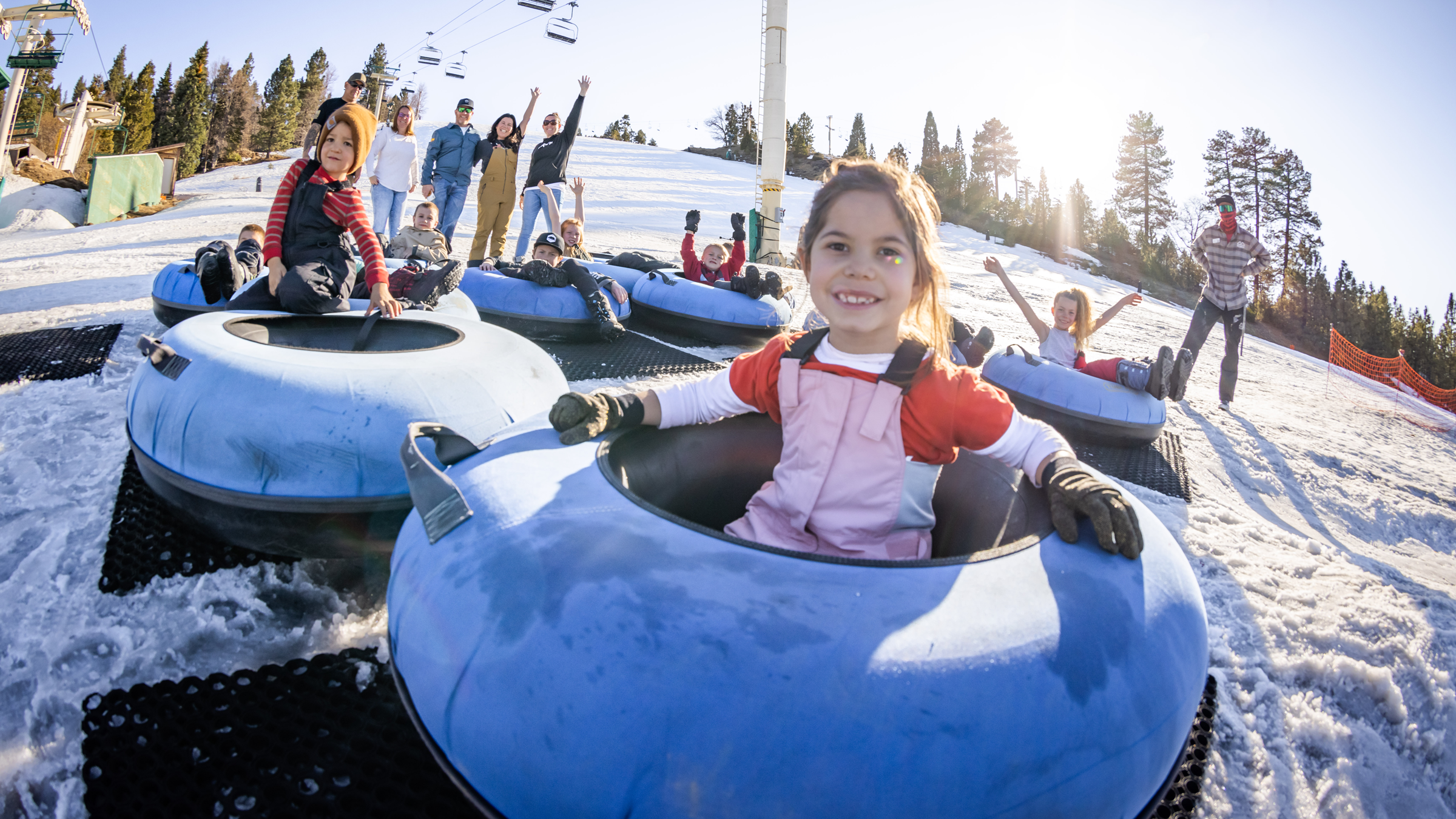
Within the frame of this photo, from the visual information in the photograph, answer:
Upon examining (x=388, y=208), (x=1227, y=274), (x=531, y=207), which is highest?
(x=531, y=207)

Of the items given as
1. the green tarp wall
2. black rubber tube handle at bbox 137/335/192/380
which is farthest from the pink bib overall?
the green tarp wall

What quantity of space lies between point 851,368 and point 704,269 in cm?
549

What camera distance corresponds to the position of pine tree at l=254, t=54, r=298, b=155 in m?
46.9

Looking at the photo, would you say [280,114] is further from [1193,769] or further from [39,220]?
[1193,769]

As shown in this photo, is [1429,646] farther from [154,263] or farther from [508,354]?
[154,263]

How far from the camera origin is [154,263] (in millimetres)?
7051

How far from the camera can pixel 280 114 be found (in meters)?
46.9

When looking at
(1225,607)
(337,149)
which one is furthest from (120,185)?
(1225,607)

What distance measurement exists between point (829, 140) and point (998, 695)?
64503 millimetres

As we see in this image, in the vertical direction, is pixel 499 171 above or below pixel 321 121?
above

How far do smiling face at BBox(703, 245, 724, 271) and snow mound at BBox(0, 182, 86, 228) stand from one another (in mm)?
20839

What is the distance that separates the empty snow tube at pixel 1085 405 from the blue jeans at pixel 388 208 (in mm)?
5790

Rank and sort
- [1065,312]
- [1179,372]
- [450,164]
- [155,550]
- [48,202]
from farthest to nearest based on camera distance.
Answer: [48,202], [450,164], [1065,312], [1179,372], [155,550]

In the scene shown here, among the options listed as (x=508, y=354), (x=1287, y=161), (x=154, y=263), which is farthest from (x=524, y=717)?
(x=1287, y=161)
